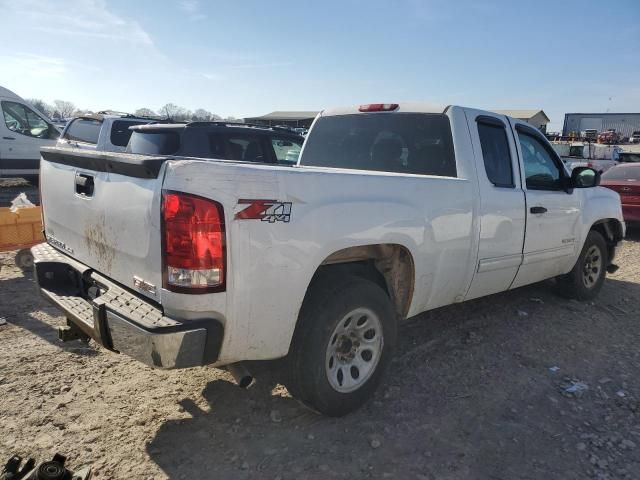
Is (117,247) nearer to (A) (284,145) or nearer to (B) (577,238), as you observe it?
(B) (577,238)

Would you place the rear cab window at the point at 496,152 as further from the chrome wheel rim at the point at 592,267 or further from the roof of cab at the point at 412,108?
the chrome wheel rim at the point at 592,267

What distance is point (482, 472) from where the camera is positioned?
8.72 feet

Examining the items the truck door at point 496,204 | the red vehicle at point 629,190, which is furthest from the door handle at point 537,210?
the red vehicle at point 629,190

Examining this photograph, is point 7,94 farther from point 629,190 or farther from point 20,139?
point 629,190

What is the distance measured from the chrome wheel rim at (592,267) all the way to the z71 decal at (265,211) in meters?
→ 4.37

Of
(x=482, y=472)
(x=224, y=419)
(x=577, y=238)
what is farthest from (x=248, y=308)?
(x=577, y=238)

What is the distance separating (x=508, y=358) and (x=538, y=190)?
1.53 m

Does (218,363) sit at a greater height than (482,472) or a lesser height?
greater

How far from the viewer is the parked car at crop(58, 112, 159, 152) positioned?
9.45 meters

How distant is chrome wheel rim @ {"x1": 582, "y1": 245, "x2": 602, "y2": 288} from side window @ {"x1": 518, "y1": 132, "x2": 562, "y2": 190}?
1286mm

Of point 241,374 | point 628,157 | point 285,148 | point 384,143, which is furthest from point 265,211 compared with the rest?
point 628,157

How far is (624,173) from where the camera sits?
10367 millimetres

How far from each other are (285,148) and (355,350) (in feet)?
18.0

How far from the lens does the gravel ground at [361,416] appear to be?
270 cm
